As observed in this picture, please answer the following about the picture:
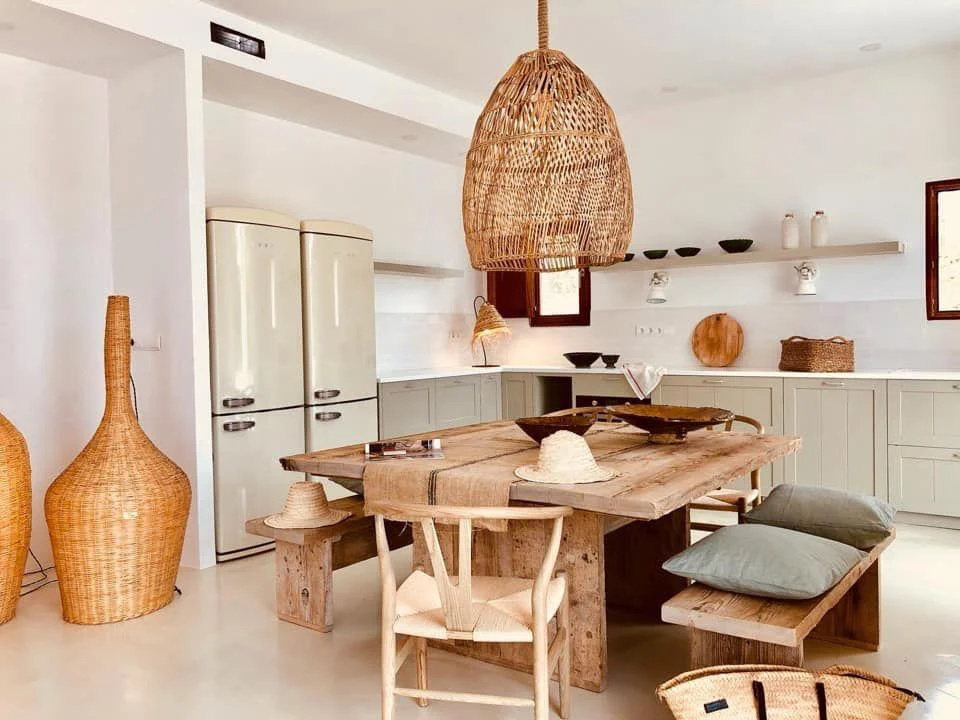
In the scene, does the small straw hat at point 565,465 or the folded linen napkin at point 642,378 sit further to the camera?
the folded linen napkin at point 642,378

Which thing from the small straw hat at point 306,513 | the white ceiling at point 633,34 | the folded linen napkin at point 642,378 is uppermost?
the white ceiling at point 633,34

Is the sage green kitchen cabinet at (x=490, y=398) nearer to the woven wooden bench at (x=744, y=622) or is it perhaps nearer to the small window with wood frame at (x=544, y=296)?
the small window with wood frame at (x=544, y=296)

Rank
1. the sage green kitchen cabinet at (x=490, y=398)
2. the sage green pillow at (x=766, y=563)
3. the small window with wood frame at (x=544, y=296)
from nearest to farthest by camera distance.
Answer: the sage green pillow at (x=766, y=563) → the sage green kitchen cabinet at (x=490, y=398) → the small window with wood frame at (x=544, y=296)

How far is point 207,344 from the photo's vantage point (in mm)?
4285

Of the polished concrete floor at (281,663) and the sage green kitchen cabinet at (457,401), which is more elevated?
the sage green kitchen cabinet at (457,401)

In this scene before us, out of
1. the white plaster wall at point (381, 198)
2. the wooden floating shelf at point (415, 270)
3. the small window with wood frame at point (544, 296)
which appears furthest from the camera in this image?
the small window with wood frame at point (544, 296)

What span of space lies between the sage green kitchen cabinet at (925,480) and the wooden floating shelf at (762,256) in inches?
51.9

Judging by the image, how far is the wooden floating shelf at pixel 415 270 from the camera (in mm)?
5976

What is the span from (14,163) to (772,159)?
4.84 metres

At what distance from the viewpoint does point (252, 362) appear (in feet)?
14.7

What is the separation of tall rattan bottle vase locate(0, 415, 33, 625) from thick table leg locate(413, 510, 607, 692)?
5.77 ft

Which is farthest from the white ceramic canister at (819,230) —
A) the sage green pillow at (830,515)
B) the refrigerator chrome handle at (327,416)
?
the refrigerator chrome handle at (327,416)

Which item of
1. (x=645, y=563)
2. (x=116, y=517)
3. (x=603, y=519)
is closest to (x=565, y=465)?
(x=603, y=519)

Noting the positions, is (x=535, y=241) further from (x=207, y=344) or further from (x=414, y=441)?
(x=207, y=344)
